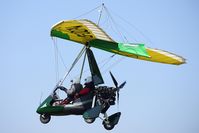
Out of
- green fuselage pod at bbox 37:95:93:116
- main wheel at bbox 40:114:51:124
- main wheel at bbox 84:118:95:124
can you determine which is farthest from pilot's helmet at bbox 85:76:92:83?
main wheel at bbox 40:114:51:124

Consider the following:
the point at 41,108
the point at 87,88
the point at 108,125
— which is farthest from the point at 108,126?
the point at 41,108

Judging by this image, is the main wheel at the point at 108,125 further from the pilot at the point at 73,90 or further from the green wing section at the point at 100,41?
the green wing section at the point at 100,41

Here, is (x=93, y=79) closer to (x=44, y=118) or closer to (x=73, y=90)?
(x=73, y=90)

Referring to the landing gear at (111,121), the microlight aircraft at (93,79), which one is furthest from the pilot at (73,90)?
the landing gear at (111,121)

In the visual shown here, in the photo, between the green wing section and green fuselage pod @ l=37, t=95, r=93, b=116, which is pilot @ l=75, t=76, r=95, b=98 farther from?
the green wing section

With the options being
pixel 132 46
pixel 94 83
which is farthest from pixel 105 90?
pixel 132 46

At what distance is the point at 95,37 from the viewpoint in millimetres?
31375

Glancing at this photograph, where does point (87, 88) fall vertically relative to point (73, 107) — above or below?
above

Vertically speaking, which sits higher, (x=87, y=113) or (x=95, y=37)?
(x=95, y=37)

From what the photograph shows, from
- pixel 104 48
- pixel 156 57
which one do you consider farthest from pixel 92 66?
pixel 156 57

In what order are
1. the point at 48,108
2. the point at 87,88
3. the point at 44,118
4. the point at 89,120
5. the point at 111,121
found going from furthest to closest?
the point at 44,118 → the point at 48,108 → the point at 87,88 → the point at 111,121 → the point at 89,120

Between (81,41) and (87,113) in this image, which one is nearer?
(87,113)

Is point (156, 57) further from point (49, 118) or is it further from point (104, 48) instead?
point (49, 118)

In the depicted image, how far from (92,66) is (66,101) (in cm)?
221
